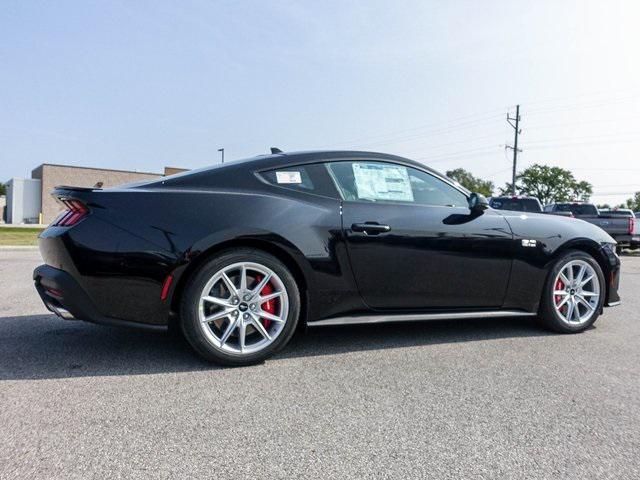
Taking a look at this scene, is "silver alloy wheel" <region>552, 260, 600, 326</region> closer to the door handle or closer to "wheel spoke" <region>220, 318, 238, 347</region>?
the door handle

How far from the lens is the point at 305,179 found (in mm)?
3510

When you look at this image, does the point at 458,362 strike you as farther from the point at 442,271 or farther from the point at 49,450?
the point at 49,450

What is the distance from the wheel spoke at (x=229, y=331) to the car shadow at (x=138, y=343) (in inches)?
6.8

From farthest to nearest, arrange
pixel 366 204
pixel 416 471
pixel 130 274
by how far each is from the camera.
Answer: pixel 366 204, pixel 130 274, pixel 416 471

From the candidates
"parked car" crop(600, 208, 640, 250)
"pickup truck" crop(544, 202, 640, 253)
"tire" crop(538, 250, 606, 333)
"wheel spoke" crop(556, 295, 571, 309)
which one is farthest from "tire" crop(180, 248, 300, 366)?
"parked car" crop(600, 208, 640, 250)

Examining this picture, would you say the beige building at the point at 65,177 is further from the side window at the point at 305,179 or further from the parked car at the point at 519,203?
the side window at the point at 305,179

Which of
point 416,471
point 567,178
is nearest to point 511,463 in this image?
point 416,471

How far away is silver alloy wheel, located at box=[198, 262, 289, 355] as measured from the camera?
3.12 metres

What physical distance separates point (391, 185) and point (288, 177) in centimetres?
78

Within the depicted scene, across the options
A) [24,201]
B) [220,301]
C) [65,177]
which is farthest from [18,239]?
[24,201]

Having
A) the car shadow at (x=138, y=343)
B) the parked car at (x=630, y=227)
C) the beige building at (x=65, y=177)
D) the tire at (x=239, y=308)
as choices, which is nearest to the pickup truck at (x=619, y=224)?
the parked car at (x=630, y=227)

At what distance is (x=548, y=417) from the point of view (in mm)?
2475

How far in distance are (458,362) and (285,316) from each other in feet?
3.85

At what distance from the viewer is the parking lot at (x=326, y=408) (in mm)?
1982
